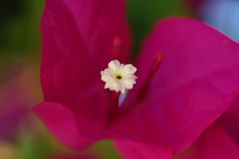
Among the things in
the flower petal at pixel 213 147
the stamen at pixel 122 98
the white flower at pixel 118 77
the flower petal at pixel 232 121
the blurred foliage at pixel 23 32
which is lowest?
the flower petal at pixel 213 147

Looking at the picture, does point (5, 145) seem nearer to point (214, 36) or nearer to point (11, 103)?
point (11, 103)

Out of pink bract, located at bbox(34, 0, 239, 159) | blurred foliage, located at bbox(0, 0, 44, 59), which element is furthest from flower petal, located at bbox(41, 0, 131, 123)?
blurred foliage, located at bbox(0, 0, 44, 59)

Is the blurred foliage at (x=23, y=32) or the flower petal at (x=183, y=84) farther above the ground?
the blurred foliage at (x=23, y=32)

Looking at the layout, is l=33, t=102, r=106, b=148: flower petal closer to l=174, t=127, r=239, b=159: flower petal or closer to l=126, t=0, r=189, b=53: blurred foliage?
l=174, t=127, r=239, b=159: flower petal

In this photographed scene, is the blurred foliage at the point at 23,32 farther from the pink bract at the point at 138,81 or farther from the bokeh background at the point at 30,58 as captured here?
the pink bract at the point at 138,81

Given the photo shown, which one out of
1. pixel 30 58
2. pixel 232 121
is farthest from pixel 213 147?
pixel 30 58

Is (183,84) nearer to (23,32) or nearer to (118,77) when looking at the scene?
(118,77)

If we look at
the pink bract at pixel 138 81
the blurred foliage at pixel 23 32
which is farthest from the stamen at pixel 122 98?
the blurred foliage at pixel 23 32
